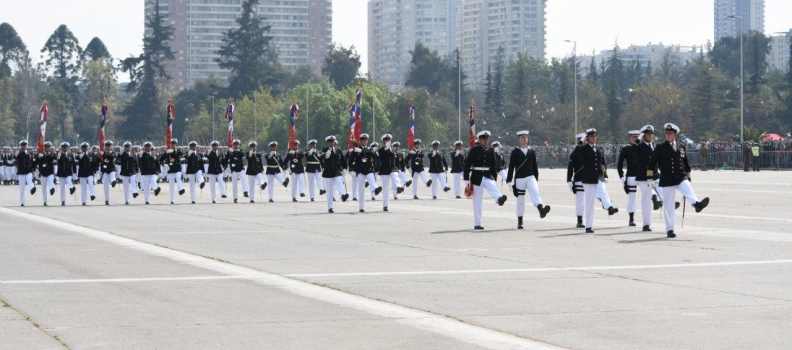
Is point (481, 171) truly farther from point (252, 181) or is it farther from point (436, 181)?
point (252, 181)

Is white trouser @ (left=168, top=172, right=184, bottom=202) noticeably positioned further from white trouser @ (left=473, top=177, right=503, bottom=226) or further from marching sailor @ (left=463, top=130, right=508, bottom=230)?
white trouser @ (left=473, top=177, right=503, bottom=226)

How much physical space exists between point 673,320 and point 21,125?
17244cm

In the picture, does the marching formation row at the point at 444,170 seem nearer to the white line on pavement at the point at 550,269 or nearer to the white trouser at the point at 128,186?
the white trouser at the point at 128,186

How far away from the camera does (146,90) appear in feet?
510

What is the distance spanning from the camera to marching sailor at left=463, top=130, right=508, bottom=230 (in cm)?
2397

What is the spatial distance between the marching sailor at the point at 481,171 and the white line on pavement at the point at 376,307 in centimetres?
665

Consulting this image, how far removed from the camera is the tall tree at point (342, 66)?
16575cm

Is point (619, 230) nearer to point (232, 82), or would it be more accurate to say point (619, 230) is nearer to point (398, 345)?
point (398, 345)

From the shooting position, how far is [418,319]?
11.2 metres

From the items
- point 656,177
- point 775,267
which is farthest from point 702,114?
point 775,267

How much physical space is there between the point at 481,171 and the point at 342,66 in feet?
468

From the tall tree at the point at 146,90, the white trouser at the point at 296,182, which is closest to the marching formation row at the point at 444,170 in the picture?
the white trouser at the point at 296,182

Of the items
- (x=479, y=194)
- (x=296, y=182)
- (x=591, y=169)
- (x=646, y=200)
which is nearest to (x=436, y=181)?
(x=296, y=182)

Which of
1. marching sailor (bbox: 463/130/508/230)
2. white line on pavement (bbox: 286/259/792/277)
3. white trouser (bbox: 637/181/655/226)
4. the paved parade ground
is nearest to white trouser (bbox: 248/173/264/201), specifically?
the paved parade ground
